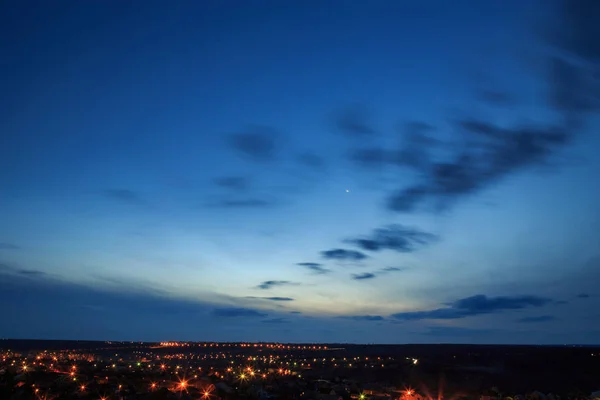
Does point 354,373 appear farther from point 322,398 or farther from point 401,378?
point 322,398

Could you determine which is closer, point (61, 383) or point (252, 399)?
point (252, 399)

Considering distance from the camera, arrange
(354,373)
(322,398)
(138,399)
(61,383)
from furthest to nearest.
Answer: (354,373) < (61,383) < (322,398) < (138,399)

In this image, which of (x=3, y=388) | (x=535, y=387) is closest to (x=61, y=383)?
(x=3, y=388)

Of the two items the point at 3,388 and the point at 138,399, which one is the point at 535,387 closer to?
the point at 138,399

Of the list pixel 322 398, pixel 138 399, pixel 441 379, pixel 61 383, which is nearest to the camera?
pixel 138 399

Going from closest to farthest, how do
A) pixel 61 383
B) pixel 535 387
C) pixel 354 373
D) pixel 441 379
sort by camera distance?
pixel 61 383, pixel 535 387, pixel 441 379, pixel 354 373

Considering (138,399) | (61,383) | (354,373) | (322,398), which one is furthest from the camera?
(354,373)

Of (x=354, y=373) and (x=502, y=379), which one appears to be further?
(x=354, y=373)

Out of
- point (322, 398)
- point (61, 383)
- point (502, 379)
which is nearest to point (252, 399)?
point (322, 398)
